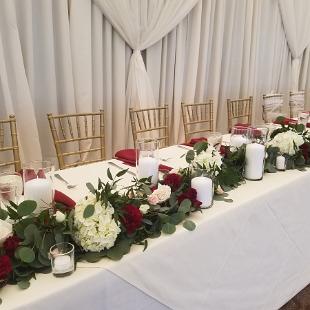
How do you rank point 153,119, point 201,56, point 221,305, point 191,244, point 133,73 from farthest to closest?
point 201,56
point 133,73
point 153,119
point 221,305
point 191,244

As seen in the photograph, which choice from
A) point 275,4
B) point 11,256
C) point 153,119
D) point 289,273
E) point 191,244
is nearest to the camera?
point 11,256

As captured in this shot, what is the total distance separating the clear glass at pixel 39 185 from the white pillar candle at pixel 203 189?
44 centimetres

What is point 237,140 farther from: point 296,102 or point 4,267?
point 296,102

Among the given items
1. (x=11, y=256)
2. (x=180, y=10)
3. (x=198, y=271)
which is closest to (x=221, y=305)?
(x=198, y=271)

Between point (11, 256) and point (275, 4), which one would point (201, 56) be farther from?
point (11, 256)

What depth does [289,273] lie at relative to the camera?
1.37 metres

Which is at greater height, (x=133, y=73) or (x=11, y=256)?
(x=133, y=73)

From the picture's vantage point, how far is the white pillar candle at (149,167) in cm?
121

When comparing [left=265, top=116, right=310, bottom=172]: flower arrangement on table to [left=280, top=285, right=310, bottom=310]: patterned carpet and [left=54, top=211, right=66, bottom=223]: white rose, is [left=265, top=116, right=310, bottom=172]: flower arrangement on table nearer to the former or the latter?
[left=280, top=285, right=310, bottom=310]: patterned carpet

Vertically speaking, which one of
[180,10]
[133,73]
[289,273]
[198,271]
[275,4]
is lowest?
[289,273]

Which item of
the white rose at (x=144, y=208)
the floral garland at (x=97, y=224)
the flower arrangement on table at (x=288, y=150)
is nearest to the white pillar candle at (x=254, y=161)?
the flower arrangement on table at (x=288, y=150)

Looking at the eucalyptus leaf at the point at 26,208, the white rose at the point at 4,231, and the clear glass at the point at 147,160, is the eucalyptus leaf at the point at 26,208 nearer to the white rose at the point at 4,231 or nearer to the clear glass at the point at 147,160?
the white rose at the point at 4,231

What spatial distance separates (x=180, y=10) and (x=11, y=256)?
260cm

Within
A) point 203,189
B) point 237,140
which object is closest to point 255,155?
point 237,140
